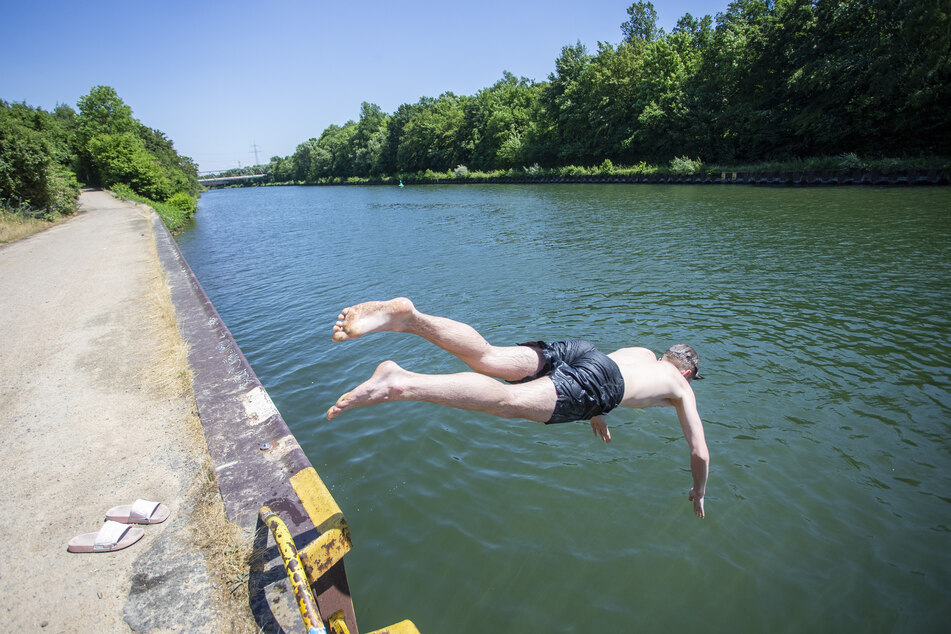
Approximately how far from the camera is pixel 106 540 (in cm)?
291

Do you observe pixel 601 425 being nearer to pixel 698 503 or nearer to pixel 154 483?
pixel 698 503

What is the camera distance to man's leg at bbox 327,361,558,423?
9.61ft

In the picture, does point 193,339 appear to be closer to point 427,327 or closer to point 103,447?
point 103,447

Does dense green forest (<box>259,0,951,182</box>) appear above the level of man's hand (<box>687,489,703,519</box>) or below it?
above

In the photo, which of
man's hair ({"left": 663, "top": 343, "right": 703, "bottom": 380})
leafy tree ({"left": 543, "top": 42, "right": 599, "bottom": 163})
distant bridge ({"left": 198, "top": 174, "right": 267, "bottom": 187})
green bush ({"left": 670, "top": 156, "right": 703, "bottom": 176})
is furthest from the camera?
distant bridge ({"left": 198, "top": 174, "right": 267, "bottom": 187})

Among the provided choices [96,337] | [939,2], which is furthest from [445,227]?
[939,2]

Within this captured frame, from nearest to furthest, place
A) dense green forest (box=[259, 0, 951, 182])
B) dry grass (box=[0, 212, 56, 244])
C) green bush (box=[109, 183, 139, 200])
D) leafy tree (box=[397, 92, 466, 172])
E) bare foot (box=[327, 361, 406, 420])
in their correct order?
bare foot (box=[327, 361, 406, 420]) < dry grass (box=[0, 212, 56, 244]) < dense green forest (box=[259, 0, 951, 182]) < green bush (box=[109, 183, 139, 200]) < leafy tree (box=[397, 92, 466, 172])

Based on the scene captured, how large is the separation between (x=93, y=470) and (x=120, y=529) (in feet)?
3.72

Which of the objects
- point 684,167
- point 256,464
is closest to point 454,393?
point 256,464

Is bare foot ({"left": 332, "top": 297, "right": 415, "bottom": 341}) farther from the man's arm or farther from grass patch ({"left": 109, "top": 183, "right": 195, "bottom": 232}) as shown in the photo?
grass patch ({"left": 109, "top": 183, "right": 195, "bottom": 232})

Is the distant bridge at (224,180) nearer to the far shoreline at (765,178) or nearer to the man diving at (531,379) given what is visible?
the far shoreline at (765,178)

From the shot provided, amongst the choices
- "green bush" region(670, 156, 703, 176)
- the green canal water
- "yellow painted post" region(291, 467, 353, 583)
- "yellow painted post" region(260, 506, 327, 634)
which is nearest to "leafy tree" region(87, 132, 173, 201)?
the green canal water

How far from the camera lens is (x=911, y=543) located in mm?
4062

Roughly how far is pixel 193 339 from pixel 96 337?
1.78 m
